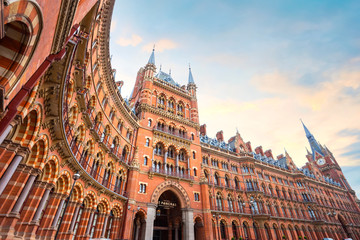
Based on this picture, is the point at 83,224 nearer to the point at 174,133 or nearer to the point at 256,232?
the point at 174,133

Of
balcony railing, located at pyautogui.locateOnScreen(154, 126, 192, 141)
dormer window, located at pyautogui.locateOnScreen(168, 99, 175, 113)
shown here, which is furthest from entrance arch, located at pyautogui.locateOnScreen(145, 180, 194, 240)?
dormer window, located at pyautogui.locateOnScreen(168, 99, 175, 113)

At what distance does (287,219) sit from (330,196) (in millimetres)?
29578

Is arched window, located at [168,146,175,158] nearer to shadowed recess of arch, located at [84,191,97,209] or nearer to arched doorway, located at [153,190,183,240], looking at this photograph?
arched doorway, located at [153,190,183,240]

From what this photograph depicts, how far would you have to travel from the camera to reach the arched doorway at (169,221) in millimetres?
26875

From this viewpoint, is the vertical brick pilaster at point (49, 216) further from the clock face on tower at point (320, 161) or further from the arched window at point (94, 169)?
the clock face on tower at point (320, 161)

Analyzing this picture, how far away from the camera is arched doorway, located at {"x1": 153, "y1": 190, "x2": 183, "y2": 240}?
26875 mm

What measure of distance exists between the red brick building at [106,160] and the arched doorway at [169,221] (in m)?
0.16

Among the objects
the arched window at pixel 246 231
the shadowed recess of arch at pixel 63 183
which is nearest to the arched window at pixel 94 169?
the shadowed recess of arch at pixel 63 183

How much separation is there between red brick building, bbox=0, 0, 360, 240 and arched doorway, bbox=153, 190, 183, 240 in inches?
6.4

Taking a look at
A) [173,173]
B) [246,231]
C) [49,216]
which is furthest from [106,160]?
[246,231]

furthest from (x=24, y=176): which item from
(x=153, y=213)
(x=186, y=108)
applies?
(x=186, y=108)

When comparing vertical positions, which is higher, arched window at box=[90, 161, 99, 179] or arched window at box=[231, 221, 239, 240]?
arched window at box=[90, 161, 99, 179]

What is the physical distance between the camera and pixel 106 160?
1975cm

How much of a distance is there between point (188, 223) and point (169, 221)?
460 centimetres
